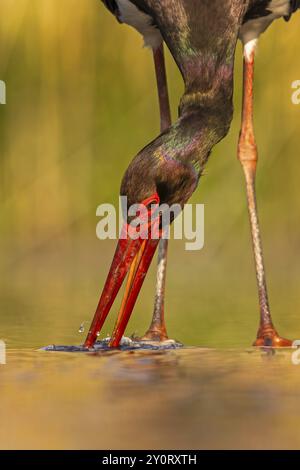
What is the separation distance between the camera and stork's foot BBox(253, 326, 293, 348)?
6.53m

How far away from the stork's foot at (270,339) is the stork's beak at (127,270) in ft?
2.48

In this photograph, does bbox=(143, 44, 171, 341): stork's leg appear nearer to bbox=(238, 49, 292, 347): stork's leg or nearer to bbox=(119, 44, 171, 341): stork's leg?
bbox=(119, 44, 171, 341): stork's leg

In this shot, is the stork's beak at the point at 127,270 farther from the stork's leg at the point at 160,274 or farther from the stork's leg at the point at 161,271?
the stork's leg at the point at 161,271

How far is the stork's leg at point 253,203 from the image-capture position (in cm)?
671

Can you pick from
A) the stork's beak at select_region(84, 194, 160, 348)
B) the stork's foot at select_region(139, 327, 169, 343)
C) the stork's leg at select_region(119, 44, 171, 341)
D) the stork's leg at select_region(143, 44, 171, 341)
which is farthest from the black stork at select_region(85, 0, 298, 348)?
the stork's foot at select_region(139, 327, 169, 343)

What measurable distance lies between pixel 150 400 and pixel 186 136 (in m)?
2.04


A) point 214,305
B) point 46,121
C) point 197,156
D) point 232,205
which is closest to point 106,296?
point 197,156

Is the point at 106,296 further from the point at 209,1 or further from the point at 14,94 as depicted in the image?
the point at 14,94

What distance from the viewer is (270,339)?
661 cm

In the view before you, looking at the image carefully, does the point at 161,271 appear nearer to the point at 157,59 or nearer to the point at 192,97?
the point at 192,97

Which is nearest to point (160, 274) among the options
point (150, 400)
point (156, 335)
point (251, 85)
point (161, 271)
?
point (161, 271)

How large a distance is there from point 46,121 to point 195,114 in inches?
238

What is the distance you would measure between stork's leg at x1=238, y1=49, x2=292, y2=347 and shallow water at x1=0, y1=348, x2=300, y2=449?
57 centimetres

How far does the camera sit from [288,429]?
437 centimetres
